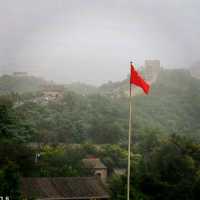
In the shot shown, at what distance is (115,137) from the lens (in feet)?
347

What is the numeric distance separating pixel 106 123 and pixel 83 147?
90.2ft

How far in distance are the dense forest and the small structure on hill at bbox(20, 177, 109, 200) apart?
1.37 meters

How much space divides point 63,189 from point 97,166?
2570 cm

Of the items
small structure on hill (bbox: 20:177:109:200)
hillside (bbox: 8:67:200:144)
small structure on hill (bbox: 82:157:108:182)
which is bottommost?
small structure on hill (bbox: 20:177:109:200)

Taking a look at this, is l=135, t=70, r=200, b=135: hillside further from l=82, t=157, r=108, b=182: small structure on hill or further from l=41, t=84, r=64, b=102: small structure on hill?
l=82, t=157, r=108, b=182: small structure on hill

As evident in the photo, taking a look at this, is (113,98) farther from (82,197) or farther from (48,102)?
(82,197)

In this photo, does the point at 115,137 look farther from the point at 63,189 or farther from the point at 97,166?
the point at 63,189

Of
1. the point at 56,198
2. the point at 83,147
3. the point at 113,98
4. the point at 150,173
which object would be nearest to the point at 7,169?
the point at 56,198

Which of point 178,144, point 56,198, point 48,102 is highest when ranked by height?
point 48,102

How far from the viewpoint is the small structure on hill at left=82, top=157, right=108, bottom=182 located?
71000 mm

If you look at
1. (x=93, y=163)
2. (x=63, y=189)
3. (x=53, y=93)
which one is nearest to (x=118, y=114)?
(x=53, y=93)

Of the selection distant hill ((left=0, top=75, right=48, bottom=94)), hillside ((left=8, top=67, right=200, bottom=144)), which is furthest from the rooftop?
distant hill ((left=0, top=75, right=48, bottom=94))

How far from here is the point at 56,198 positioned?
1820 inches

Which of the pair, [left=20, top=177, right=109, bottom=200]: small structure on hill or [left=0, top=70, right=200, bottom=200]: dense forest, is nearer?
[left=20, top=177, right=109, bottom=200]: small structure on hill
